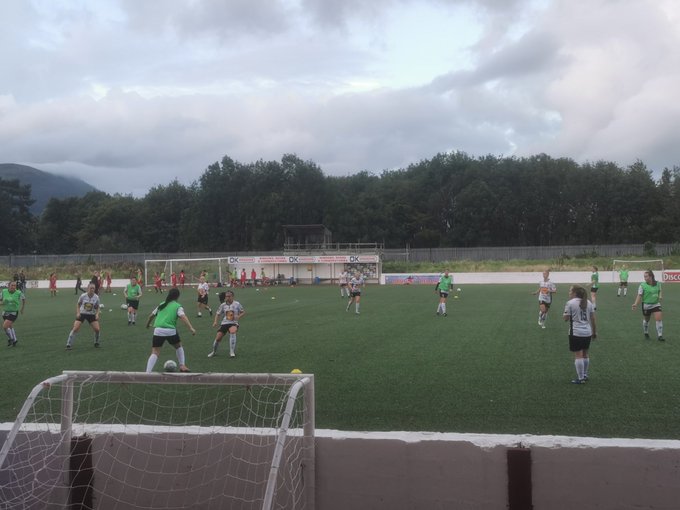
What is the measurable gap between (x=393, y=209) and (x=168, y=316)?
243 feet

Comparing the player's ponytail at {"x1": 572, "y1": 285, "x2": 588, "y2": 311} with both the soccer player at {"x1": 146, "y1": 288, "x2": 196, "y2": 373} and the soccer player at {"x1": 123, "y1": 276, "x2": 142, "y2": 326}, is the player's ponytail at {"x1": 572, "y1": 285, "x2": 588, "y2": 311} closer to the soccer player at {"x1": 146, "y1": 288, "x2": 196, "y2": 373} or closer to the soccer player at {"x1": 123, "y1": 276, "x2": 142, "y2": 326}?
the soccer player at {"x1": 146, "y1": 288, "x2": 196, "y2": 373}

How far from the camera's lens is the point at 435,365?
11.7 m

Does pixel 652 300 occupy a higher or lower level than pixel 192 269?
higher

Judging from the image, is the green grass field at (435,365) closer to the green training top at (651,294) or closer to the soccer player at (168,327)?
the green training top at (651,294)

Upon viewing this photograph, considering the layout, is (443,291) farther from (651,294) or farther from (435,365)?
(435,365)

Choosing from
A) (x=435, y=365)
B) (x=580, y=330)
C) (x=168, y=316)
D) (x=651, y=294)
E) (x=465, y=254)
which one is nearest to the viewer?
(x=580, y=330)

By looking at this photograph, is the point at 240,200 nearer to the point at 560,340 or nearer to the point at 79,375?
the point at 560,340

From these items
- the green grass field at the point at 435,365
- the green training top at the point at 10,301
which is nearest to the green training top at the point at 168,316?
the green grass field at the point at 435,365

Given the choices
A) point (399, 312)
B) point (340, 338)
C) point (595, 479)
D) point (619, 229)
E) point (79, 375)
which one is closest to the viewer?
point (595, 479)

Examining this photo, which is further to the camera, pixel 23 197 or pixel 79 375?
pixel 23 197

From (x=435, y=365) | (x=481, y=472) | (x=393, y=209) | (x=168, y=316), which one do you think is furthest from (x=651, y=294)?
(x=393, y=209)

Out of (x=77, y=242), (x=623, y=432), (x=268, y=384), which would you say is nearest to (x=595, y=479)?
(x=268, y=384)

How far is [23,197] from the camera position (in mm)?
96625

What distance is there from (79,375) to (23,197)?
104046mm
